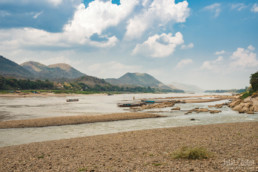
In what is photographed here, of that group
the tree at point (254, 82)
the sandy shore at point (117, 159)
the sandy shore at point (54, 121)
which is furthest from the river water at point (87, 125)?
the tree at point (254, 82)

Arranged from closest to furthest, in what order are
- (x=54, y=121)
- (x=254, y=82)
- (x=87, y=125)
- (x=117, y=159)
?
(x=117, y=159), (x=87, y=125), (x=54, y=121), (x=254, y=82)

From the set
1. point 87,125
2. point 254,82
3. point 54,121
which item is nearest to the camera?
point 87,125

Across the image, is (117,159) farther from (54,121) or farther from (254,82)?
(254,82)

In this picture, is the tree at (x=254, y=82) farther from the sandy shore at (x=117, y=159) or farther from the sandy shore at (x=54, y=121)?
the sandy shore at (x=117, y=159)

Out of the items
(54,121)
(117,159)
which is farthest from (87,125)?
(117,159)

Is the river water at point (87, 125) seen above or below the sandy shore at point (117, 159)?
below

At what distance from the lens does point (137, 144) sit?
19.0 meters

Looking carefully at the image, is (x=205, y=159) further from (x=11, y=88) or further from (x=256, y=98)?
(x=11, y=88)

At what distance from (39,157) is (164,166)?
446 inches

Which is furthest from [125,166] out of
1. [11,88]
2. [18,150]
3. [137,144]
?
[11,88]

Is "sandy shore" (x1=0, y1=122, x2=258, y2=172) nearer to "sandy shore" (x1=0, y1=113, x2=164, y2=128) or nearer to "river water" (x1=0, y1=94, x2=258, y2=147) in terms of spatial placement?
"river water" (x1=0, y1=94, x2=258, y2=147)

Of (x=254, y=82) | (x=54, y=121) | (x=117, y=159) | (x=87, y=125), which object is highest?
(x=254, y=82)

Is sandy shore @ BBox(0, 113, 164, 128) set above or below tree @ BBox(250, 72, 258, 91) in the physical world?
below

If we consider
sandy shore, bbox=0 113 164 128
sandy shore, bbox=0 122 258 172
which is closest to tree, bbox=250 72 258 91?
sandy shore, bbox=0 113 164 128
